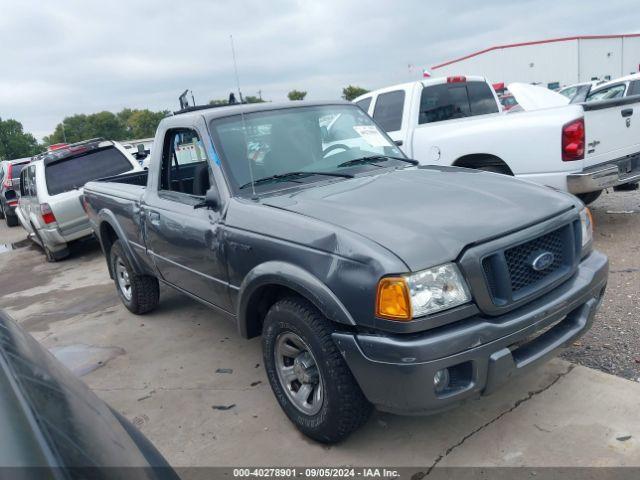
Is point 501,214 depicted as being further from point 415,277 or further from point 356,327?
point 356,327

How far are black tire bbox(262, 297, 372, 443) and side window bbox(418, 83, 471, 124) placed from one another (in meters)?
4.72

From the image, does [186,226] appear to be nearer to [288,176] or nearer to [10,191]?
[288,176]

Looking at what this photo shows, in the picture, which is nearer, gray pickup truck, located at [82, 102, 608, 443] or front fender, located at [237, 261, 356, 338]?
gray pickup truck, located at [82, 102, 608, 443]

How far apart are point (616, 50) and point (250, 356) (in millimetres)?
60336

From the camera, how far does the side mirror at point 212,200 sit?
3281mm

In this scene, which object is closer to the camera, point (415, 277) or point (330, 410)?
point (415, 277)

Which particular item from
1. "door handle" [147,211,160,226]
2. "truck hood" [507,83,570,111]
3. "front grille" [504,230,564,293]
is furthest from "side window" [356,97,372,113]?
"front grille" [504,230,564,293]

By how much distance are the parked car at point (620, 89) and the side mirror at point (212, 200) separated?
9.38 metres

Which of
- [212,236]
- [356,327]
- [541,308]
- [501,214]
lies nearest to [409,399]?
[356,327]

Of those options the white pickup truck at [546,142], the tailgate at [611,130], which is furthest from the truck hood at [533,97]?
the tailgate at [611,130]

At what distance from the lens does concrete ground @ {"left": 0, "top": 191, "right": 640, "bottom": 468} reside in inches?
106

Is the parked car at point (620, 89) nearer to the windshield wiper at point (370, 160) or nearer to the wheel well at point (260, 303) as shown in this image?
the windshield wiper at point (370, 160)

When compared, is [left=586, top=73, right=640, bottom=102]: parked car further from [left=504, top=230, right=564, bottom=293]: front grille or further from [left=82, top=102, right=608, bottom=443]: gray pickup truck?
[left=504, top=230, right=564, bottom=293]: front grille

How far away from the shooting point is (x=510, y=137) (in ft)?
17.8
